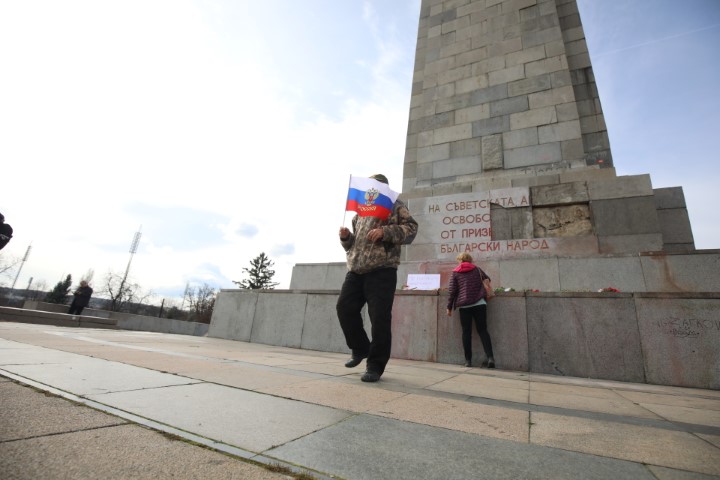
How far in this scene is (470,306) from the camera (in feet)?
16.7

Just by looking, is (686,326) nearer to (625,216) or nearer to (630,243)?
(630,243)

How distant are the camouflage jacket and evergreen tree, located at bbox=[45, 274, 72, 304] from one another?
5220 centimetres

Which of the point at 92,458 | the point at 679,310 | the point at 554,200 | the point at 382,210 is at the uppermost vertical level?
the point at 554,200

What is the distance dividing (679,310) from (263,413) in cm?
538

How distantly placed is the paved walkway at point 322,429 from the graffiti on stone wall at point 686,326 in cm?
200

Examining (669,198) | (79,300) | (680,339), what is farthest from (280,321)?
(79,300)

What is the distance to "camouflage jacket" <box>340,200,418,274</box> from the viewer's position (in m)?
3.32

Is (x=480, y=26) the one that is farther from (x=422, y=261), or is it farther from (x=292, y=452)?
(x=292, y=452)

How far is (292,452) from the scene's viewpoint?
1316 millimetres

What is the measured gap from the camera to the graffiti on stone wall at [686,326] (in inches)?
169

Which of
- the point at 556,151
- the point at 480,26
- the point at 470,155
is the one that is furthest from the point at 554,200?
the point at 480,26

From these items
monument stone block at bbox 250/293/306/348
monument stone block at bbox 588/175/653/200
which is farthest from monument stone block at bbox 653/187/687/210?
monument stone block at bbox 250/293/306/348

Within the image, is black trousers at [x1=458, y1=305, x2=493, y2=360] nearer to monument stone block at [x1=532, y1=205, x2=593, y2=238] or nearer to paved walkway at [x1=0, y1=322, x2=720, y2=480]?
paved walkway at [x1=0, y1=322, x2=720, y2=480]

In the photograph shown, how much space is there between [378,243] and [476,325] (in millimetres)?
2682
